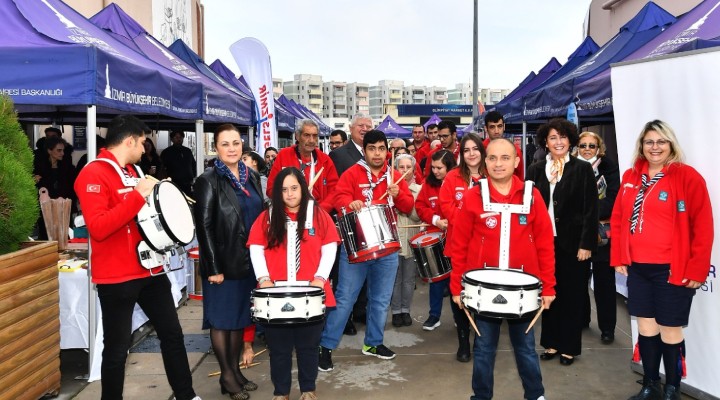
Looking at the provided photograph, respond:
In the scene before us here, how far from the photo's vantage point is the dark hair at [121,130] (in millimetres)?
3658

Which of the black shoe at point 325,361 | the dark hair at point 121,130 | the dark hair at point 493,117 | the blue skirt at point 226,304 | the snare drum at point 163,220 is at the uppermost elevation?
the dark hair at point 493,117

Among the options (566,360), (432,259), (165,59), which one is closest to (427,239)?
(432,259)

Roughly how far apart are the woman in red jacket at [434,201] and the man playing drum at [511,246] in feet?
6.78

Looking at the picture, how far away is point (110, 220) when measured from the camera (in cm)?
337

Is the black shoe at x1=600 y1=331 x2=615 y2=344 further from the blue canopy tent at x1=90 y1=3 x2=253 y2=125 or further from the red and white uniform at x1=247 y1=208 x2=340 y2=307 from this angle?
the blue canopy tent at x1=90 y1=3 x2=253 y2=125

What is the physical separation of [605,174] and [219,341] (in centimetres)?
352

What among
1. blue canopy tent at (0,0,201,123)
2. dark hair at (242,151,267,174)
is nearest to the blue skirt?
blue canopy tent at (0,0,201,123)

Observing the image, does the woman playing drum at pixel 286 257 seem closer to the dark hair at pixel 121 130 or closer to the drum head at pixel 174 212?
the drum head at pixel 174 212

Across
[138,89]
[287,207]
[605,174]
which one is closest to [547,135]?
[605,174]

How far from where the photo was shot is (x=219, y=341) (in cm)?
430

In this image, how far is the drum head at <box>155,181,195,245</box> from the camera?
357 cm

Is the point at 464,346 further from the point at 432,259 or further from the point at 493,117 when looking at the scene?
the point at 493,117

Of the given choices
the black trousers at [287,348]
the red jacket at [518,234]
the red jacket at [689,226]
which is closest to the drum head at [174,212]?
the black trousers at [287,348]

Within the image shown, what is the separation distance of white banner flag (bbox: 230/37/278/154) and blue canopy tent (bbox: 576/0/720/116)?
4199 millimetres
